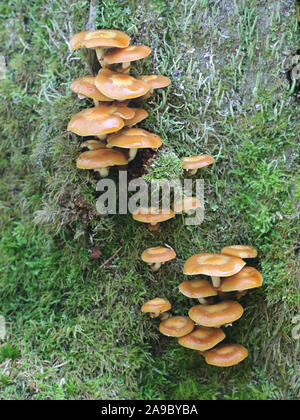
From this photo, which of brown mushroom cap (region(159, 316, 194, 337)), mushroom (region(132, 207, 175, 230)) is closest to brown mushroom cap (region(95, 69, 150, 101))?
mushroom (region(132, 207, 175, 230))

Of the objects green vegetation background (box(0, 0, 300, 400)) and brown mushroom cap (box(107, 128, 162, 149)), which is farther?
green vegetation background (box(0, 0, 300, 400))

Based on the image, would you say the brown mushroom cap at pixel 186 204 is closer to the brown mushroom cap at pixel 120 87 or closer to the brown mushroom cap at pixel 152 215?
the brown mushroom cap at pixel 152 215

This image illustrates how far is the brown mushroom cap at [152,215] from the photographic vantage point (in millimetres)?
3717

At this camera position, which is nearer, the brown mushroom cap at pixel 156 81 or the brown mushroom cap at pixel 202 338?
the brown mushroom cap at pixel 202 338

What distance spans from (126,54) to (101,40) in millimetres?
247

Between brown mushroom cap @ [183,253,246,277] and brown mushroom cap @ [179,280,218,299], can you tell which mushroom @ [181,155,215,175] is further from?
brown mushroom cap @ [179,280,218,299]

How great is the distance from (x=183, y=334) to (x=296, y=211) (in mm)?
1465

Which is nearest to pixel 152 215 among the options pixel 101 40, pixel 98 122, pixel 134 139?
pixel 134 139

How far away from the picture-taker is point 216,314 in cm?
354

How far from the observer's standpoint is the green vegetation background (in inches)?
151

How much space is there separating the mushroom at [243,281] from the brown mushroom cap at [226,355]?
53cm

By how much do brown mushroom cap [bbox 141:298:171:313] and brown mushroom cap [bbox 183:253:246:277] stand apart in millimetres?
→ 394

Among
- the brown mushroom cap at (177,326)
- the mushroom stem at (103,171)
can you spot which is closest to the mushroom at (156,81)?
the mushroom stem at (103,171)
